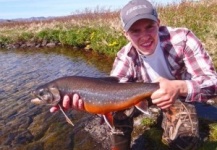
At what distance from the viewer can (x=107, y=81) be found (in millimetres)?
3531

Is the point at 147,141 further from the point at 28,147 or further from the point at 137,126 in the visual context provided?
the point at 28,147

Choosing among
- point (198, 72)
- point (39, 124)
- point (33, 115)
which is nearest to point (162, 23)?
point (33, 115)

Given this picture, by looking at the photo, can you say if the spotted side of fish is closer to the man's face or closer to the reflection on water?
the man's face

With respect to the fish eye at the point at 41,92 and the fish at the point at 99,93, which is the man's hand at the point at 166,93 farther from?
the fish eye at the point at 41,92

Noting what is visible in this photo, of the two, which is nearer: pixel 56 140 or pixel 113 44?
pixel 56 140

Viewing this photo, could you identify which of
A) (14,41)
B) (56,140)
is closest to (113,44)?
(56,140)

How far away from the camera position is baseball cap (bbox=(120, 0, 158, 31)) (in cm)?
333

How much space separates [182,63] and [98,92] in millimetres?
1198

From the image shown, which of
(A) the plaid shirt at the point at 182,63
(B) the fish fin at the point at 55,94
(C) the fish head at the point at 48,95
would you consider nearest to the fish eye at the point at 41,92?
(C) the fish head at the point at 48,95

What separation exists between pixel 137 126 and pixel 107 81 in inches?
76.1

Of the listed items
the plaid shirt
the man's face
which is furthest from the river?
the man's face

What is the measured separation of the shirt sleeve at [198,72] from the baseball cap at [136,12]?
62 cm

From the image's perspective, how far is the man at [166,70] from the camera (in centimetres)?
334

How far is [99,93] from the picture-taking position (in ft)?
11.4
